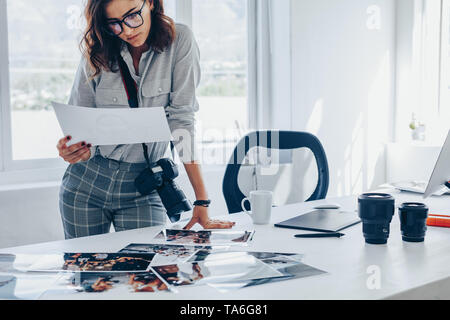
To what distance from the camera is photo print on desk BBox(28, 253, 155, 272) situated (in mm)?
Result: 1113

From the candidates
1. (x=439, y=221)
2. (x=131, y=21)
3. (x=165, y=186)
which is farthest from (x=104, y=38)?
(x=439, y=221)

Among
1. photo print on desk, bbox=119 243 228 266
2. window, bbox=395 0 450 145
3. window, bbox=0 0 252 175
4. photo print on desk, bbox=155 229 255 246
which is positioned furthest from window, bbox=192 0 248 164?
photo print on desk, bbox=119 243 228 266

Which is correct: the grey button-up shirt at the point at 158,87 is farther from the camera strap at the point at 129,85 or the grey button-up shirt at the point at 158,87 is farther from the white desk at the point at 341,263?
the white desk at the point at 341,263

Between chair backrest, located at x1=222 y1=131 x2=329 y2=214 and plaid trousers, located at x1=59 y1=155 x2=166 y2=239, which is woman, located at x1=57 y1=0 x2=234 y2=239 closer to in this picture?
plaid trousers, located at x1=59 y1=155 x2=166 y2=239

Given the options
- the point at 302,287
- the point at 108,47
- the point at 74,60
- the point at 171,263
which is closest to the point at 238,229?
the point at 171,263

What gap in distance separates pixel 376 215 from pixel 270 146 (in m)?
1.09

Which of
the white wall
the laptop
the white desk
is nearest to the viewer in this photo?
the white desk

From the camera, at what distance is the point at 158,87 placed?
1.72 meters

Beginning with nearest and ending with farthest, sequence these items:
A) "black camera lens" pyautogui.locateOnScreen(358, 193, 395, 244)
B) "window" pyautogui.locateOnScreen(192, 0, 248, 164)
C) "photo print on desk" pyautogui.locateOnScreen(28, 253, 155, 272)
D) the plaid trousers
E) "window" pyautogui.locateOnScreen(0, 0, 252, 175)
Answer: "photo print on desk" pyautogui.locateOnScreen(28, 253, 155, 272) → "black camera lens" pyautogui.locateOnScreen(358, 193, 395, 244) → the plaid trousers → "window" pyautogui.locateOnScreen(0, 0, 252, 175) → "window" pyautogui.locateOnScreen(192, 0, 248, 164)

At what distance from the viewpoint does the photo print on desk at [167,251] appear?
117 cm

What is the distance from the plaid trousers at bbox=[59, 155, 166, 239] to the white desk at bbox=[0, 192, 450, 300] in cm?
19

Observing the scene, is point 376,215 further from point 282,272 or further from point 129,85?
point 129,85
